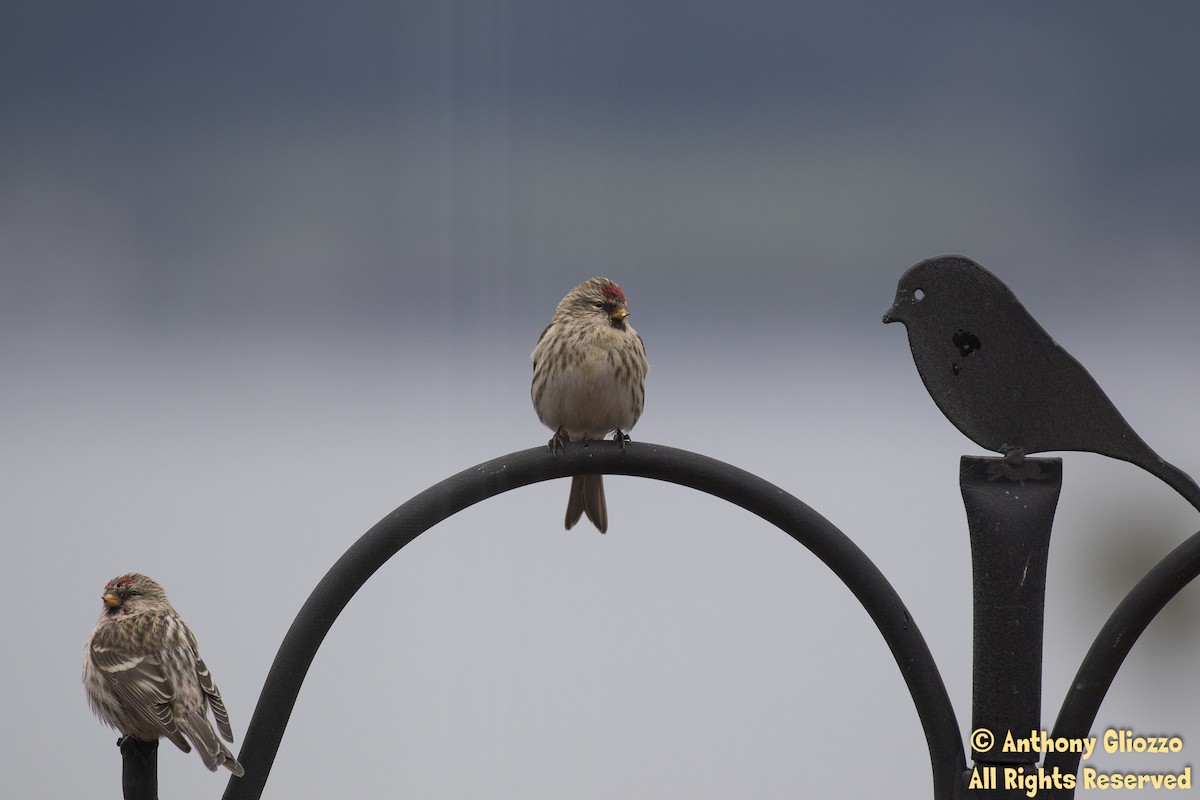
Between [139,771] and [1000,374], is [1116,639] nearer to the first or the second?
[1000,374]

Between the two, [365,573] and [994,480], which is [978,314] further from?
[365,573]

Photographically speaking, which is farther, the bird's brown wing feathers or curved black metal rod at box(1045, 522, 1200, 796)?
the bird's brown wing feathers

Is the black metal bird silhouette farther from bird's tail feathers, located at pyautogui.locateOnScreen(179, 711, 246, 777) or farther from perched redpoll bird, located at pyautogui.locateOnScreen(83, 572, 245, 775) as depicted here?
perched redpoll bird, located at pyautogui.locateOnScreen(83, 572, 245, 775)

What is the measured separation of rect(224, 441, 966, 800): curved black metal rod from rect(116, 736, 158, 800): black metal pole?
14cm

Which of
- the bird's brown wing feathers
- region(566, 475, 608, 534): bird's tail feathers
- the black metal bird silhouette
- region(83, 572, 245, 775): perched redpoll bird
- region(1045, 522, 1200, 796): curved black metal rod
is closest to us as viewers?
the black metal bird silhouette

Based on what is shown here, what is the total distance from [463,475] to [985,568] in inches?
37.8

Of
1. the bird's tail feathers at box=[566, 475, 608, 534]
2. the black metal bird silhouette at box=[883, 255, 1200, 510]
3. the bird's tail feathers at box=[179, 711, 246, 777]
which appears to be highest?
the bird's tail feathers at box=[566, 475, 608, 534]

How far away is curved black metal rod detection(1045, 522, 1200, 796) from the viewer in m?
2.22

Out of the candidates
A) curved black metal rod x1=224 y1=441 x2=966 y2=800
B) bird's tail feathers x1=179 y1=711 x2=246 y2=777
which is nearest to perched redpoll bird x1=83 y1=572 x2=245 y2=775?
bird's tail feathers x1=179 y1=711 x2=246 y2=777

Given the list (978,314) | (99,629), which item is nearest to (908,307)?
(978,314)

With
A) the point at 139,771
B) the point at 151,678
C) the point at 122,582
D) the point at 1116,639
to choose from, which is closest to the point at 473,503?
the point at 139,771

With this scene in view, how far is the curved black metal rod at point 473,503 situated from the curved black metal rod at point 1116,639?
20 centimetres

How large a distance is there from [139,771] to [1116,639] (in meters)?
1.79

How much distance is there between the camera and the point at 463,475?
2.38 metres
